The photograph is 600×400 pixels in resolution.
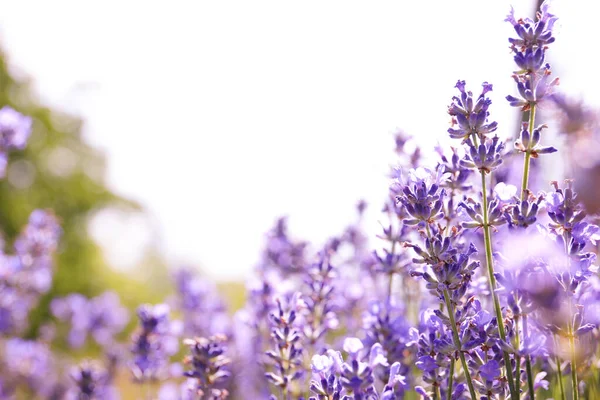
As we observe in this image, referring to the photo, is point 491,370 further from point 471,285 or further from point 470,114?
point 470,114

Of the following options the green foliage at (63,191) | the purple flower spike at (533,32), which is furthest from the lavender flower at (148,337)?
the green foliage at (63,191)

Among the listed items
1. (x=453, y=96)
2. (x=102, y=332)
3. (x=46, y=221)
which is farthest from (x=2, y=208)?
(x=453, y=96)

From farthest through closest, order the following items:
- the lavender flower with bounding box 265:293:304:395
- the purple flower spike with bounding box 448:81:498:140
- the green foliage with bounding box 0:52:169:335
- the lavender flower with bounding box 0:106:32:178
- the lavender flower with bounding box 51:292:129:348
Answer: the green foliage with bounding box 0:52:169:335, the lavender flower with bounding box 51:292:129:348, the lavender flower with bounding box 0:106:32:178, the lavender flower with bounding box 265:293:304:395, the purple flower spike with bounding box 448:81:498:140

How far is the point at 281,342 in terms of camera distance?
1.76 metres

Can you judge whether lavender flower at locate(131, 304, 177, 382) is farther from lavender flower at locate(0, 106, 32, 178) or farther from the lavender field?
lavender flower at locate(0, 106, 32, 178)

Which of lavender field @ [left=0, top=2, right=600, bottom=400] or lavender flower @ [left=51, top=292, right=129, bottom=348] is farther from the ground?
lavender flower @ [left=51, top=292, right=129, bottom=348]

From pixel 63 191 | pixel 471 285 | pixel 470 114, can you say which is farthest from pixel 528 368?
pixel 63 191

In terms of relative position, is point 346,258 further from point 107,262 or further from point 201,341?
point 107,262

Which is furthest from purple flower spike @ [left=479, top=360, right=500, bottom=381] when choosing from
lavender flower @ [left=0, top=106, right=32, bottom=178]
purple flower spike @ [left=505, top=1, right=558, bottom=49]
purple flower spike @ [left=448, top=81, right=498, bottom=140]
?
lavender flower @ [left=0, top=106, right=32, bottom=178]

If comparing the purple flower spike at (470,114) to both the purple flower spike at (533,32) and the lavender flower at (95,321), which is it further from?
the lavender flower at (95,321)

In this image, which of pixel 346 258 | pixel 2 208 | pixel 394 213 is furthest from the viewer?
pixel 2 208

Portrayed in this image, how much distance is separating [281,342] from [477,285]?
0.56 metres

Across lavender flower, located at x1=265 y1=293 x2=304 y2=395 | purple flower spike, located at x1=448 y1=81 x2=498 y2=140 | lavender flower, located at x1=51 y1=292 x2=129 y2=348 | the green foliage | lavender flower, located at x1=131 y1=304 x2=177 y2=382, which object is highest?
the green foliage

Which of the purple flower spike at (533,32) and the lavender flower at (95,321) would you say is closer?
the purple flower spike at (533,32)
